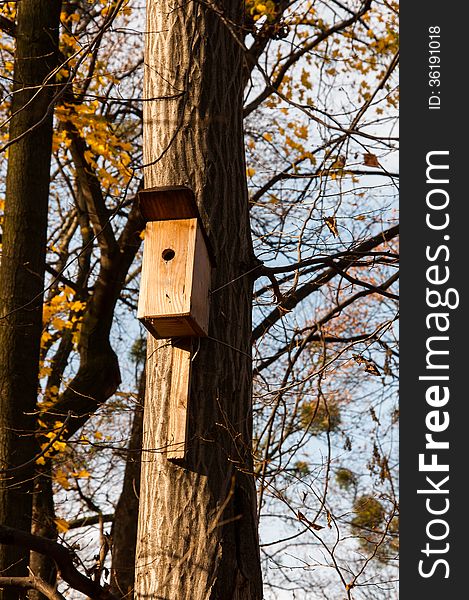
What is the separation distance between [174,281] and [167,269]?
0.06m

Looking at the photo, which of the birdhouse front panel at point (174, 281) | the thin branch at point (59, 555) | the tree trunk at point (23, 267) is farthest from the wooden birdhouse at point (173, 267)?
the tree trunk at point (23, 267)

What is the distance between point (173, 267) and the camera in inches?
103

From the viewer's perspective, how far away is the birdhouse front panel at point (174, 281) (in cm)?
253

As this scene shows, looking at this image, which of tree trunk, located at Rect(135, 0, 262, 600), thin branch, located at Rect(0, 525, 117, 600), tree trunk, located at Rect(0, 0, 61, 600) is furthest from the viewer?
tree trunk, located at Rect(0, 0, 61, 600)

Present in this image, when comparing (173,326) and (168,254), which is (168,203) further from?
(173,326)

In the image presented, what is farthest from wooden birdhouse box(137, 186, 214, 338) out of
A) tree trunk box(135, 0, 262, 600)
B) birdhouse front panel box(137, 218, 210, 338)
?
tree trunk box(135, 0, 262, 600)

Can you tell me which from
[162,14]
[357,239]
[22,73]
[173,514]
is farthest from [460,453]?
[22,73]

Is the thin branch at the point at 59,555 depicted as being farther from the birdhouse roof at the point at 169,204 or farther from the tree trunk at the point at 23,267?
the tree trunk at the point at 23,267

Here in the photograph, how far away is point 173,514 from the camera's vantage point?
8.14 feet

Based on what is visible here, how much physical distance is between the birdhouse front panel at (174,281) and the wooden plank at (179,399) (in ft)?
0.19

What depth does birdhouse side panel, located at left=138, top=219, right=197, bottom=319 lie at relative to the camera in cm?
253

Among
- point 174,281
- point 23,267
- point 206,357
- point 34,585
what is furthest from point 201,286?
point 23,267

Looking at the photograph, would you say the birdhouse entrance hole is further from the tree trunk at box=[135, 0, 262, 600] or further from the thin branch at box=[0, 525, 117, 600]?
the thin branch at box=[0, 525, 117, 600]

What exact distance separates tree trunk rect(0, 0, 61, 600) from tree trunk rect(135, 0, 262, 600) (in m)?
1.25
